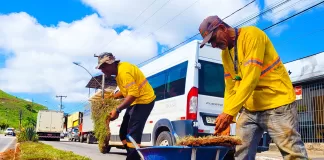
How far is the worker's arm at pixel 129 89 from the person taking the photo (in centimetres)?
505

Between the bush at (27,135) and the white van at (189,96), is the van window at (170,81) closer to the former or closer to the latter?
the white van at (189,96)

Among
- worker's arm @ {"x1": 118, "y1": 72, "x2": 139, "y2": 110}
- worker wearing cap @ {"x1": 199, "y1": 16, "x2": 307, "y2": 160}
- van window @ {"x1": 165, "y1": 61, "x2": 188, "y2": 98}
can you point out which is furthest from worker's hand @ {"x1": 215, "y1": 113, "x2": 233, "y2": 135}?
van window @ {"x1": 165, "y1": 61, "x2": 188, "y2": 98}

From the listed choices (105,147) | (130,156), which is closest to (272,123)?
(130,156)

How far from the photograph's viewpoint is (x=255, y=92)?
321 cm

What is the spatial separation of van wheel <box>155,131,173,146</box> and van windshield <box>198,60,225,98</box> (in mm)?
1225

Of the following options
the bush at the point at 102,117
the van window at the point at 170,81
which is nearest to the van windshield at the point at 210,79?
the van window at the point at 170,81

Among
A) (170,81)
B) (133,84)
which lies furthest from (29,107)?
(133,84)

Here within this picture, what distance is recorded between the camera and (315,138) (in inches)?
530

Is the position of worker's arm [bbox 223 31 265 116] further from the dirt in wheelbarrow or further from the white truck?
the white truck

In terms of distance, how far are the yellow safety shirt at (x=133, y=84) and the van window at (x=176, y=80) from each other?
9.47 feet

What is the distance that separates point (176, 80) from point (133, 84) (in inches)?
148

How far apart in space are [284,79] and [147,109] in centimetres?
264

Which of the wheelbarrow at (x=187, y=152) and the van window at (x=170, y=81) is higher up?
the van window at (x=170, y=81)

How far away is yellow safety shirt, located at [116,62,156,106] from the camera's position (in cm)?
513
